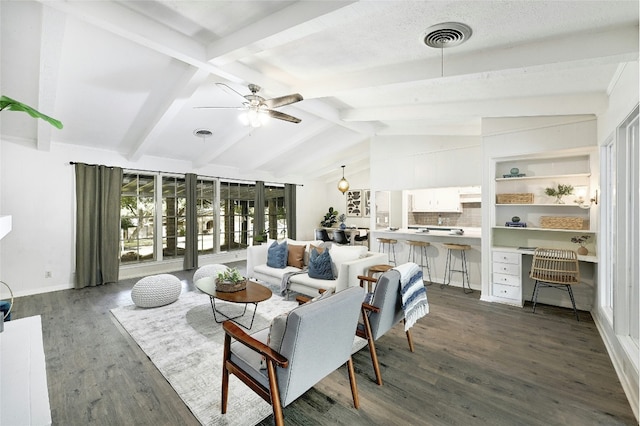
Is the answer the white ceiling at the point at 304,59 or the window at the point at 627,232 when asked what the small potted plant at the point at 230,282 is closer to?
the white ceiling at the point at 304,59

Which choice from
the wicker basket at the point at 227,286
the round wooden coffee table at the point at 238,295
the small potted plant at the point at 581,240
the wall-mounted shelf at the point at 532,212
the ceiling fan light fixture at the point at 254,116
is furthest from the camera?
the wall-mounted shelf at the point at 532,212

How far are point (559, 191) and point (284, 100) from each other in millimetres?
3939

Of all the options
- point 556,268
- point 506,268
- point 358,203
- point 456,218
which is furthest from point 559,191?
point 358,203

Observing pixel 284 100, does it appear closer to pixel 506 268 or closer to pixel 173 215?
pixel 506 268

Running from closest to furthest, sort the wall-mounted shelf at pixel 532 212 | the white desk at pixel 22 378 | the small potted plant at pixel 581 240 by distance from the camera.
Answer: the white desk at pixel 22 378 < the small potted plant at pixel 581 240 < the wall-mounted shelf at pixel 532 212

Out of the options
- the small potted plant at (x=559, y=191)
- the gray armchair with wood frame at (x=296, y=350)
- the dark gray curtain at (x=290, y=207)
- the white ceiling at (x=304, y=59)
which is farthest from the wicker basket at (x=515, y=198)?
the dark gray curtain at (x=290, y=207)

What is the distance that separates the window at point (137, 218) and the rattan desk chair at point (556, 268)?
22.5ft

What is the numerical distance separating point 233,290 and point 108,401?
4.75 feet

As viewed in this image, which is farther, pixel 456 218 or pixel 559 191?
pixel 456 218

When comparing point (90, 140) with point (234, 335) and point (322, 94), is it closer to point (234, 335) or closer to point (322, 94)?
point (322, 94)

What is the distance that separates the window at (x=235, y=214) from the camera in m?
7.36

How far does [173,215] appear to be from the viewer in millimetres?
6406

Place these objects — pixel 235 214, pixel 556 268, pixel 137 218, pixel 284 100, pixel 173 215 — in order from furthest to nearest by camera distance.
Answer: pixel 235 214, pixel 173 215, pixel 137 218, pixel 556 268, pixel 284 100

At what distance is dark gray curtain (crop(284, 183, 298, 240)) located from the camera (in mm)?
8688
